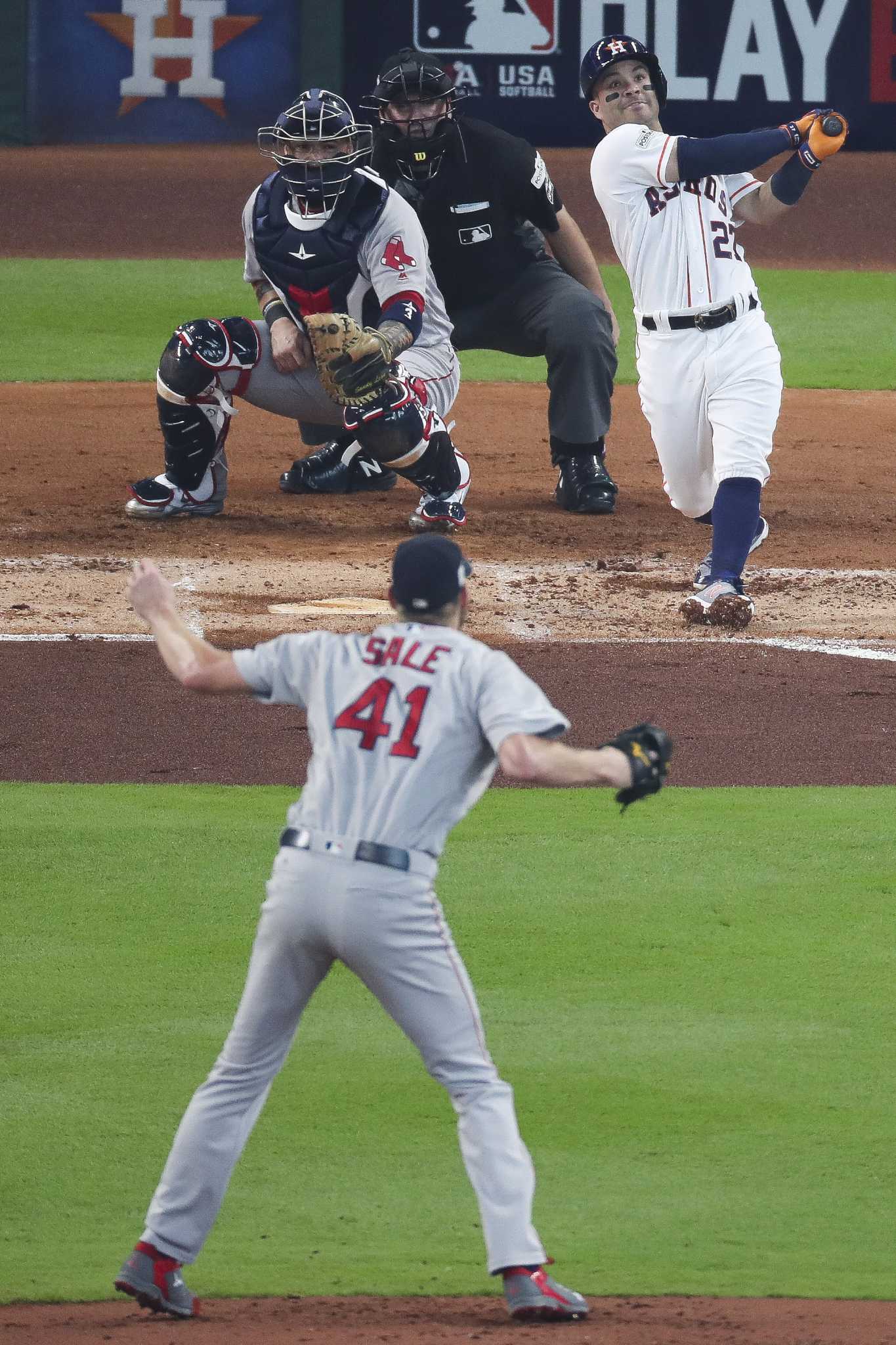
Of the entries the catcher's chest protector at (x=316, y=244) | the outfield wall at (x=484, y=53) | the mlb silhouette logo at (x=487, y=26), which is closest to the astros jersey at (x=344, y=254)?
the catcher's chest protector at (x=316, y=244)

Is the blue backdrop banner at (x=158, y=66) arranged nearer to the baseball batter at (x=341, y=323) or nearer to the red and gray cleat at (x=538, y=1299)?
the baseball batter at (x=341, y=323)

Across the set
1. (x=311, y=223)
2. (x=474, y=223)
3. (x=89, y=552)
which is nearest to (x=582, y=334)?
(x=474, y=223)

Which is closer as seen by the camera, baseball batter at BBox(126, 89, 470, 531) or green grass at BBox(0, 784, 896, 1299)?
green grass at BBox(0, 784, 896, 1299)

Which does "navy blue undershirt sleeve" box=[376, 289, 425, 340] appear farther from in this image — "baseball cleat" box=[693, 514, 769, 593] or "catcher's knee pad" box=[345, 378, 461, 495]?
"baseball cleat" box=[693, 514, 769, 593]

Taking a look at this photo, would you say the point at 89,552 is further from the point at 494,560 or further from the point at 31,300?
the point at 31,300

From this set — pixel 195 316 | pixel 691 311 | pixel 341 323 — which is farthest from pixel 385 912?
pixel 195 316

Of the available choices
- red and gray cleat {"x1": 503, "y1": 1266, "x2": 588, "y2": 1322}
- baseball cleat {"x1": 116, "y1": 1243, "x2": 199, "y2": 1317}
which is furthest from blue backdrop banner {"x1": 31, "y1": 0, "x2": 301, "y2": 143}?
red and gray cleat {"x1": 503, "y1": 1266, "x2": 588, "y2": 1322}

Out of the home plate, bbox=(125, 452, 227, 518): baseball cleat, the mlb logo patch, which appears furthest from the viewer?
the mlb logo patch

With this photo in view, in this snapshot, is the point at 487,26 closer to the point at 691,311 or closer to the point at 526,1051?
the point at 691,311
